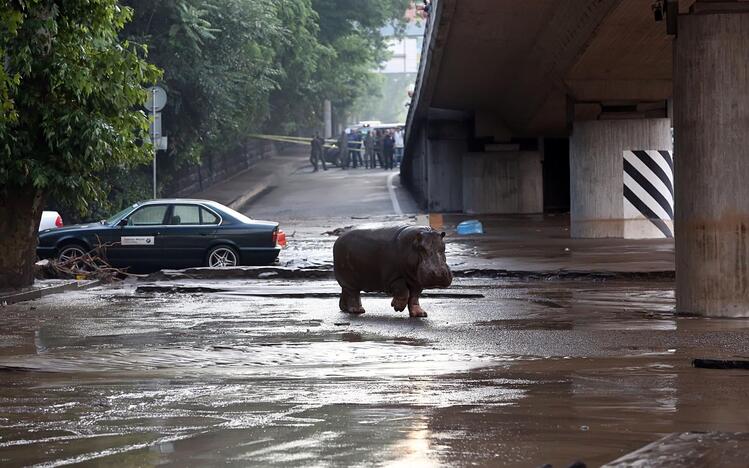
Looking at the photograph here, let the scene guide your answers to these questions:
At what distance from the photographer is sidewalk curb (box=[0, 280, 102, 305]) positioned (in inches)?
685

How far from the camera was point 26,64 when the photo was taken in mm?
16766

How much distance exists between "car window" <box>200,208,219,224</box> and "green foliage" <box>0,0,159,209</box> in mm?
3750

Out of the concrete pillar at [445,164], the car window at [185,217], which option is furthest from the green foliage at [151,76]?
the concrete pillar at [445,164]

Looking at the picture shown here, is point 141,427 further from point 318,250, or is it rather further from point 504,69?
point 504,69

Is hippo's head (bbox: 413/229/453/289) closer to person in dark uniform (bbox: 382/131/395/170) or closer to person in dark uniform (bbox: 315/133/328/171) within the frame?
person in dark uniform (bbox: 315/133/328/171)

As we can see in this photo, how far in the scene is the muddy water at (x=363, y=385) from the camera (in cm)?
679

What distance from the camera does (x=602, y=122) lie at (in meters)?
28.0

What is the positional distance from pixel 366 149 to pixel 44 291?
152ft

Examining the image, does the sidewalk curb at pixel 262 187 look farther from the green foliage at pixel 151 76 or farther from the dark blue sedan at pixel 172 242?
the dark blue sedan at pixel 172 242

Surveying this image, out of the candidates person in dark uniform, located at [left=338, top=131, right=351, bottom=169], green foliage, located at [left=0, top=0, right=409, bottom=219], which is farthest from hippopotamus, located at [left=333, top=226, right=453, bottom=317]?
person in dark uniform, located at [left=338, top=131, right=351, bottom=169]

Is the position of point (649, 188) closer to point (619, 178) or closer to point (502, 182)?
point (619, 178)

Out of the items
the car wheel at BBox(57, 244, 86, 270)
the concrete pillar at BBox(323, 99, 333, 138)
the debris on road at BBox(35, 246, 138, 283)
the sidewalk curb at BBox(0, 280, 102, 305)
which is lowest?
the sidewalk curb at BBox(0, 280, 102, 305)

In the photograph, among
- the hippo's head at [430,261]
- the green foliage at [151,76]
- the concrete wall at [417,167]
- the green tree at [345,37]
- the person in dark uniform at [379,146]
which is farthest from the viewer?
the person in dark uniform at [379,146]

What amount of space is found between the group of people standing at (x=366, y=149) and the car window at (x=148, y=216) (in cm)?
3873
